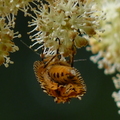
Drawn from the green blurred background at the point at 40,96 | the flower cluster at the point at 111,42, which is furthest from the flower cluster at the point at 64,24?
the green blurred background at the point at 40,96

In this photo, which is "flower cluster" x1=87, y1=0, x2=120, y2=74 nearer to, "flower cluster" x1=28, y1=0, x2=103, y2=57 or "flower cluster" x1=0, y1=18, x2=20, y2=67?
"flower cluster" x1=28, y1=0, x2=103, y2=57

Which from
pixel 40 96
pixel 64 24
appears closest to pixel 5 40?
pixel 64 24

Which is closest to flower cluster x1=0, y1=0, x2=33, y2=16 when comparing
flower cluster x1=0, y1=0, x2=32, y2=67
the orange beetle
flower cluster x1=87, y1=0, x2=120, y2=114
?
flower cluster x1=0, y1=0, x2=32, y2=67

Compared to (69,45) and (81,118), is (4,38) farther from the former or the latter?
(81,118)

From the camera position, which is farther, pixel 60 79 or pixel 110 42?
pixel 110 42

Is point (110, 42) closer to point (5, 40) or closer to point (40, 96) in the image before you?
point (5, 40)

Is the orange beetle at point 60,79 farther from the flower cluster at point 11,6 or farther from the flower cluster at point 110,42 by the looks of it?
the flower cluster at point 110,42
